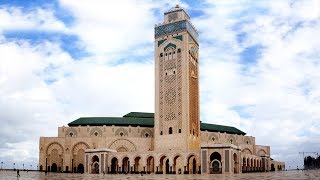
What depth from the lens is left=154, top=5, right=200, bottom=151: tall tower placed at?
5628cm

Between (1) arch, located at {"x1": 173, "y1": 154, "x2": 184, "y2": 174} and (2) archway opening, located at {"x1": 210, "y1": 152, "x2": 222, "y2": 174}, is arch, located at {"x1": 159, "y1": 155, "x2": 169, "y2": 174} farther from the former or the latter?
(2) archway opening, located at {"x1": 210, "y1": 152, "x2": 222, "y2": 174}

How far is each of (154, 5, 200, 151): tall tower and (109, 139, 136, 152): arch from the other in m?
5.39

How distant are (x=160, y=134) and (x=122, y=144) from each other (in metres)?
7.21

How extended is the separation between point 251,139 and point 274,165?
671 cm

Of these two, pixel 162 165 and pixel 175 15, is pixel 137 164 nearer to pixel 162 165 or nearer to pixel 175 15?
pixel 162 165

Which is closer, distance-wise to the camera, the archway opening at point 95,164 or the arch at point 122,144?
the archway opening at point 95,164

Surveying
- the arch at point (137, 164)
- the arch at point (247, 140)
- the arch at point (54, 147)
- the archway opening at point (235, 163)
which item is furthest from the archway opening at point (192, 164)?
the arch at point (247, 140)

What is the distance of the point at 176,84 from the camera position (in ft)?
190

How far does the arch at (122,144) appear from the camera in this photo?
61.3 metres

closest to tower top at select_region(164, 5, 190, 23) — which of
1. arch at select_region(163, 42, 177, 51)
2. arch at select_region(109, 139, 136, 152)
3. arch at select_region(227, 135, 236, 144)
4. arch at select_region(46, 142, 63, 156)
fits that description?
arch at select_region(163, 42, 177, 51)

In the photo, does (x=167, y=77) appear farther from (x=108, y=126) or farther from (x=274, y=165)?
(x=274, y=165)

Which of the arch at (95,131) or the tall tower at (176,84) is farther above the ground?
the tall tower at (176,84)

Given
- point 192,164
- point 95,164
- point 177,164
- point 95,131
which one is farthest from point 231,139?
point 95,164

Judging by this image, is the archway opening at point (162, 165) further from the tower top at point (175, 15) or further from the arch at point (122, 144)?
the tower top at point (175, 15)
